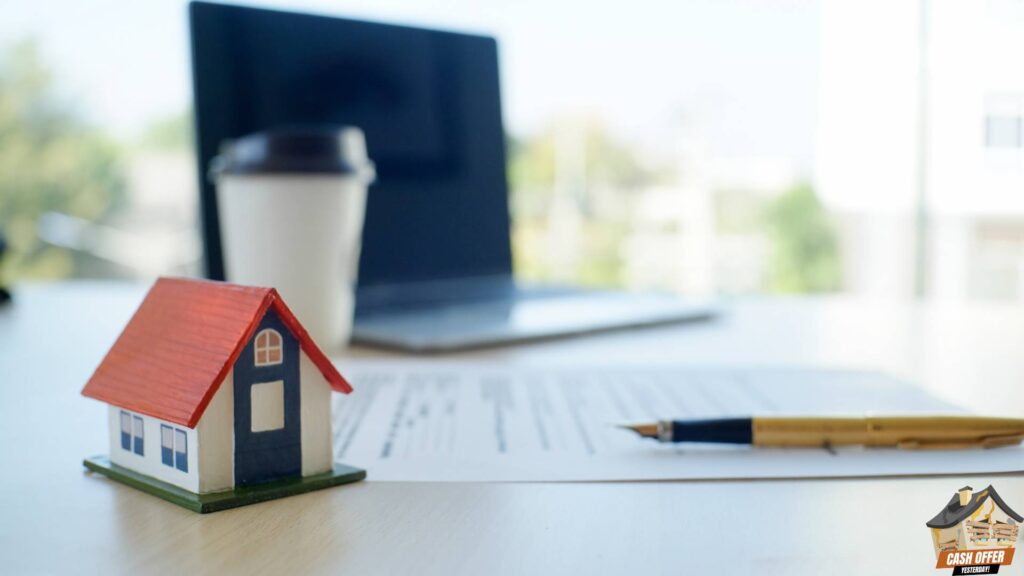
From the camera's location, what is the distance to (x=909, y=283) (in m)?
3.55

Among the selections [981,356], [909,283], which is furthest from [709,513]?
[909,283]

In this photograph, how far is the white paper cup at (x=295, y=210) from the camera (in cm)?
78

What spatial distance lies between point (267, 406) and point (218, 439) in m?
0.03

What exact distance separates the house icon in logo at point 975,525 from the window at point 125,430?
33 centimetres

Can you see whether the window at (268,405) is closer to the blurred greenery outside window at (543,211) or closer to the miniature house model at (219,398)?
the miniature house model at (219,398)

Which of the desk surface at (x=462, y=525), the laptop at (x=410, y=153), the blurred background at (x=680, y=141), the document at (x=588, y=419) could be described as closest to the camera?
the desk surface at (x=462, y=525)

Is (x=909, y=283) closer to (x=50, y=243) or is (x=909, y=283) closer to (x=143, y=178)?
(x=143, y=178)

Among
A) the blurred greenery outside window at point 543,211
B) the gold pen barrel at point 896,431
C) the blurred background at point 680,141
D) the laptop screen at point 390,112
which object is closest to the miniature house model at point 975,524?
the gold pen barrel at point 896,431

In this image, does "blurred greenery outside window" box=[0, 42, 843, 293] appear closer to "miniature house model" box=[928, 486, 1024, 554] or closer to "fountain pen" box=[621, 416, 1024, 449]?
"fountain pen" box=[621, 416, 1024, 449]

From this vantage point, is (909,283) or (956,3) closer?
(956,3)

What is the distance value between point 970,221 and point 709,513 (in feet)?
10.2

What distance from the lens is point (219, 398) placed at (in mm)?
382

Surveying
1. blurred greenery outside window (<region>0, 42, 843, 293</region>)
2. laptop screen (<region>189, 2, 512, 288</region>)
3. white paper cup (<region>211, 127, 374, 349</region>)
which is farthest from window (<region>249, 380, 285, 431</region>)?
blurred greenery outside window (<region>0, 42, 843, 293</region>)

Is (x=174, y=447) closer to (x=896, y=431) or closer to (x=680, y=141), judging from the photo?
(x=896, y=431)
